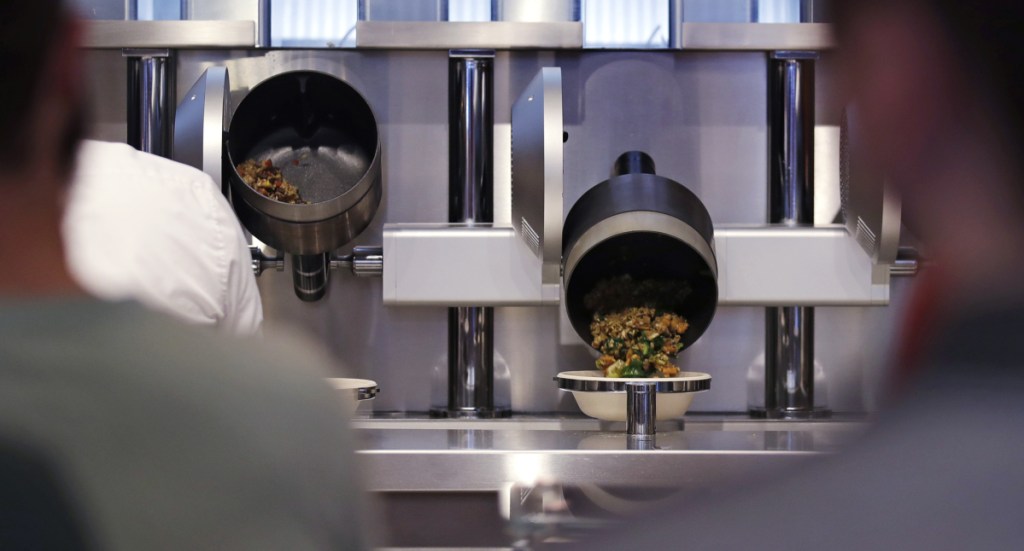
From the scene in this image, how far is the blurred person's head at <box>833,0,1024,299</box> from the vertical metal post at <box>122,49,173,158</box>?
2.03 meters

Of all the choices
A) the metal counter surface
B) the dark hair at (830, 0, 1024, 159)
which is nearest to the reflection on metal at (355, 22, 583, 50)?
the metal counter surface

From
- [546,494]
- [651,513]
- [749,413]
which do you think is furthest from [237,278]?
[749,413]

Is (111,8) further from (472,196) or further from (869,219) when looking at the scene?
(869,219)

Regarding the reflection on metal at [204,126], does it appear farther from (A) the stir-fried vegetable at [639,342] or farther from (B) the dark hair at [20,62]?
(B) the dark hair at [20,62]

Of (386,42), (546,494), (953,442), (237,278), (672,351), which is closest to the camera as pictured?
(953,442)

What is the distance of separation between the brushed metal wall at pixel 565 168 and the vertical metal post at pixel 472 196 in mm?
88

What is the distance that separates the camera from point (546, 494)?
5.45ft

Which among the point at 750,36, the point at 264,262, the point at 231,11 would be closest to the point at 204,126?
the point at 264,262

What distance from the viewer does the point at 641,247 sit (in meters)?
1.97

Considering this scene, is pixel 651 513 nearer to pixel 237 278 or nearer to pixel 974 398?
pixel 974 398

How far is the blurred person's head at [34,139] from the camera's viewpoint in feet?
1.24

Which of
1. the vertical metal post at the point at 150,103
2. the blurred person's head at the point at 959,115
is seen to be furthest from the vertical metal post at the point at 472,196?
the blurred person's head at the point at 959,115

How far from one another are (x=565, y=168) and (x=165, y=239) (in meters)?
1.28

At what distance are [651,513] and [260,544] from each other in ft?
0.37
